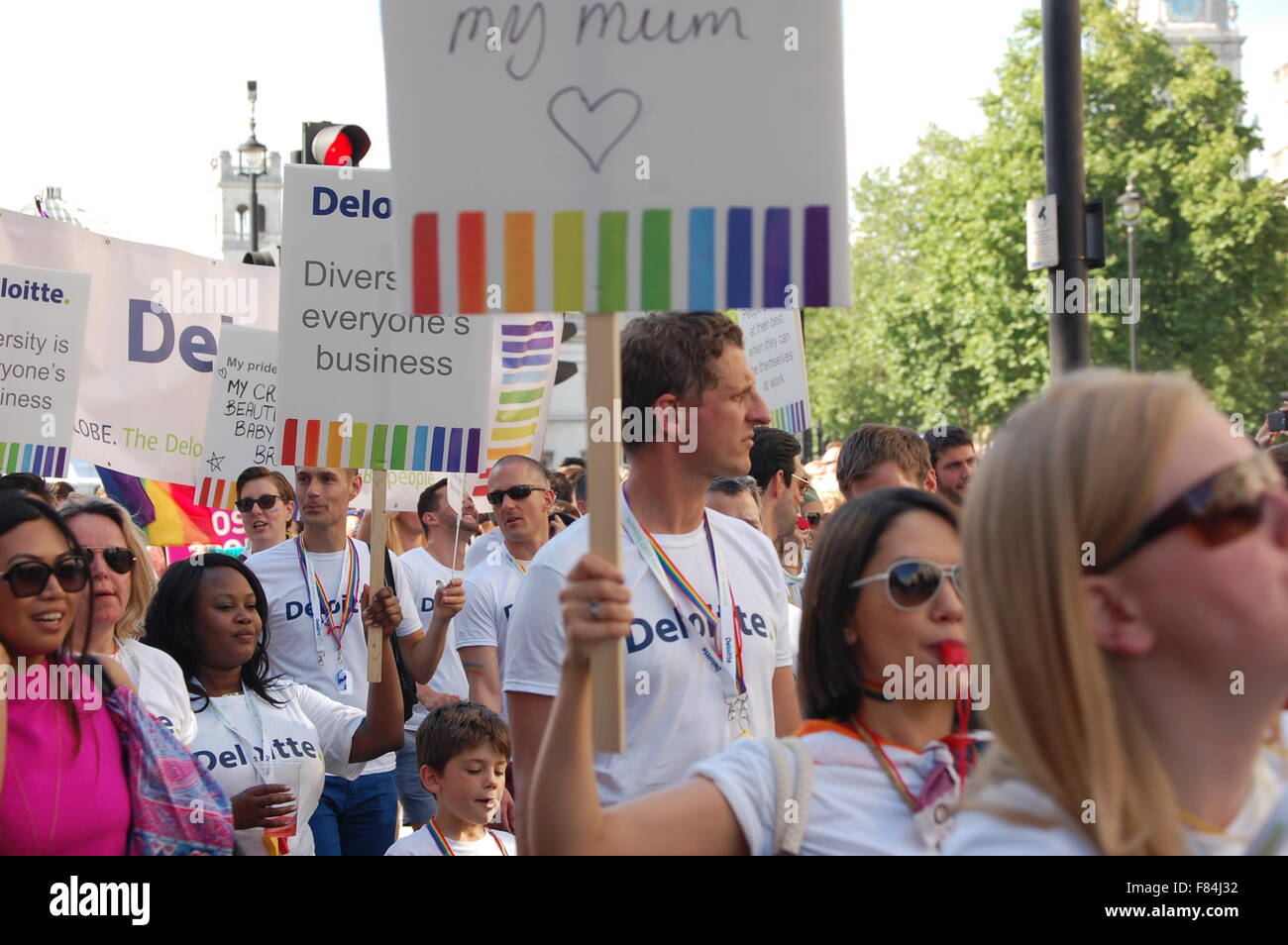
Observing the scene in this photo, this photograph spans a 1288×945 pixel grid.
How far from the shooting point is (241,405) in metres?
7.94

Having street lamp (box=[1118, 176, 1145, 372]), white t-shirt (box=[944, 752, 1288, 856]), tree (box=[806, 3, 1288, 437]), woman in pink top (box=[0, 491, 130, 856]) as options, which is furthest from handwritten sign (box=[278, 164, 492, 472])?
tree (box=[806, 3, 1288, 437])

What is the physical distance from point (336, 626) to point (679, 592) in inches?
123

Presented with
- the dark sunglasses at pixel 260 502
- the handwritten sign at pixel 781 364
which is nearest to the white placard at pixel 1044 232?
→ the handwritten sign at pixel 781 364

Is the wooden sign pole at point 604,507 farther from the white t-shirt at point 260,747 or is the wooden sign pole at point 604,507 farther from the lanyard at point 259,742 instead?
the lanyard at point 259,742

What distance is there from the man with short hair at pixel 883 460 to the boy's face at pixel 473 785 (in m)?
1.52

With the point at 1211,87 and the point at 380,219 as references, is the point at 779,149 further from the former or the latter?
the point at 1211,87

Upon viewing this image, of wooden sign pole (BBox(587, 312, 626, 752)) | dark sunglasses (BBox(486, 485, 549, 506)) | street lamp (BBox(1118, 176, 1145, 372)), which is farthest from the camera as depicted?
street lamp (BBox(1118, 176, 1145, 372))

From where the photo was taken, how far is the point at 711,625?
11.2 ft

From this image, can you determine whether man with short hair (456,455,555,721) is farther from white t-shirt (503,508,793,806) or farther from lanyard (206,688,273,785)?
white t-shirt (503,508,793,806)

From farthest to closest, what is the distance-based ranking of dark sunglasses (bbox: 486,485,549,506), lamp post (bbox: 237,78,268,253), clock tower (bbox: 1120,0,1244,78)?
clock tower (bbox: 1120,0,1244,78)
lamp post (bbox: 237,78,268,253)
dark sunglasses (bbox: 486,485,549,506)

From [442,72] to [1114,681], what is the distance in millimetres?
1744

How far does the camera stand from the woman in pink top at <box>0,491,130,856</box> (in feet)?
10.9

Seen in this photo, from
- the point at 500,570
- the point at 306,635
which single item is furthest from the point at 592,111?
the point at 500,570
